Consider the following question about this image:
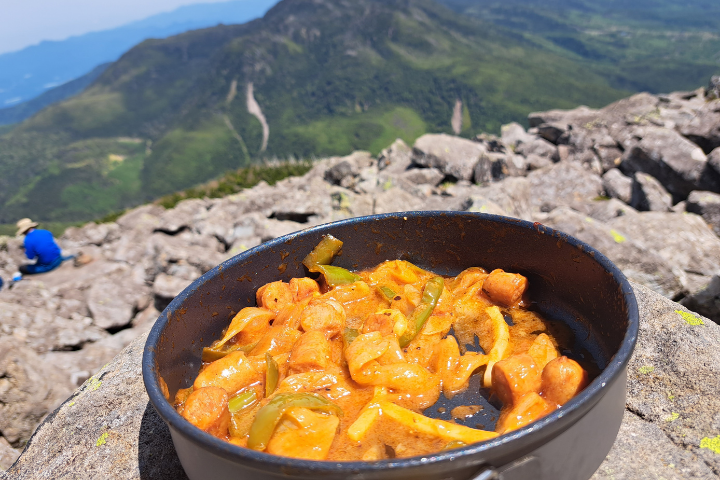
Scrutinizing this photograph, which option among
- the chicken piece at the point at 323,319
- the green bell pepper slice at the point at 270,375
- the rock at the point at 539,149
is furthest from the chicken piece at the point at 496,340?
the rock at the point at 539,149

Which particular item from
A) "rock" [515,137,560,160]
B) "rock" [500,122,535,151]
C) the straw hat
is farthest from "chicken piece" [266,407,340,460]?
the straw hat

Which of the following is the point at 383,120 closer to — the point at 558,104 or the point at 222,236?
the point at 558,104

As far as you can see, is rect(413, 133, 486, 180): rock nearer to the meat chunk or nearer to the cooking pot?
the cooking pot

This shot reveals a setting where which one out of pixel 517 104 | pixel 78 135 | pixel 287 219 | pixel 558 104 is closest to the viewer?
pixel 287 219

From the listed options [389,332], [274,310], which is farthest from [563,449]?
[274,310]

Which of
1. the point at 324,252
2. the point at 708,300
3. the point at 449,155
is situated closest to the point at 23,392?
the point at 324,252
